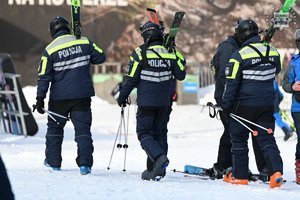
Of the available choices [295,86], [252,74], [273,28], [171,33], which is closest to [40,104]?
[171,33]

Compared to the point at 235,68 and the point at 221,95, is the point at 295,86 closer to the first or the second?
the point at 221,95

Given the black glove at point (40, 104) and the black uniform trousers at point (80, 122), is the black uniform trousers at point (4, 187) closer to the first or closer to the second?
the black uniform trousers at point (80, 122)

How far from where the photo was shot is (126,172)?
8242 mm

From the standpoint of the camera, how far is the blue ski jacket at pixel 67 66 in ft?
25.1

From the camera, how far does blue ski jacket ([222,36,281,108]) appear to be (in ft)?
23.5

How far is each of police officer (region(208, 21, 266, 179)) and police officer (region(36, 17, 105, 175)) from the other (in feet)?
3.93

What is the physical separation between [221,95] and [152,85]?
86 cm

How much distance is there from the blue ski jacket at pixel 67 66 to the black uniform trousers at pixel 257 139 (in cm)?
155

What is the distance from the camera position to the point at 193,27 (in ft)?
78.2

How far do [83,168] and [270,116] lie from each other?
74.6 inches

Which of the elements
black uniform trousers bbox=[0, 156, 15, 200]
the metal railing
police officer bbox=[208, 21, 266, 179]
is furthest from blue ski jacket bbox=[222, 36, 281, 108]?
the metal railing

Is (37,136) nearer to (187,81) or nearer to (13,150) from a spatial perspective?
(13,150)

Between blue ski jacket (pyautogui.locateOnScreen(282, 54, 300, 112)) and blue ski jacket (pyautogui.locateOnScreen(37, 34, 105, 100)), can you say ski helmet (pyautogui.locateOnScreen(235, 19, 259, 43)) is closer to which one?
blue ski jacket (pyautogui.locateOnScreen(282, 54, 300, 112))

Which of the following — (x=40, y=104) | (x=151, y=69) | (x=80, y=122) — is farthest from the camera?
(x=40, y=104)
